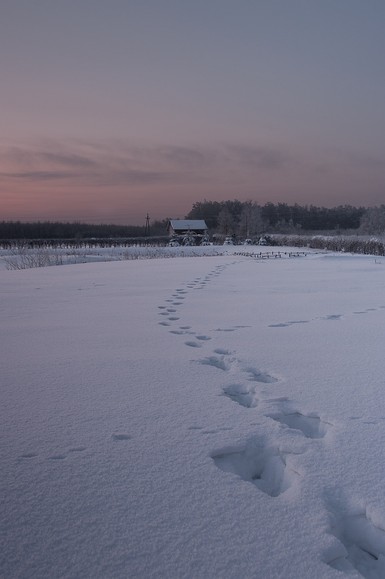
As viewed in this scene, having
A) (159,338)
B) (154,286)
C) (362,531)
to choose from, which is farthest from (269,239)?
(362,531)

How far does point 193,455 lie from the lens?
2230mm

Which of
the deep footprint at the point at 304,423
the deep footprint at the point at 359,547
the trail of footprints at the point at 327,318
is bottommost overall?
the deep footprint at the point at 359,547

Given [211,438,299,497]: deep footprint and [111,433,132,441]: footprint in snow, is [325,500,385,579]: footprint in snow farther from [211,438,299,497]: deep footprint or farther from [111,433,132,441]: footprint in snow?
[111,433,132,441]: footprint in snow

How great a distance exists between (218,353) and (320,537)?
2.68 metres

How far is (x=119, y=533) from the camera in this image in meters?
1.65

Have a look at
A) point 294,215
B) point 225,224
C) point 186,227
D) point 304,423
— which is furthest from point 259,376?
point 294,215

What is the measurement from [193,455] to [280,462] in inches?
16.5

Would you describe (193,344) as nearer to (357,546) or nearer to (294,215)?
(357,546)

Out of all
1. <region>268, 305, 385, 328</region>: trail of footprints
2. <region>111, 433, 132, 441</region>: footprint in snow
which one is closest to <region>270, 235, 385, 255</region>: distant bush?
<region>268, 305, 385, 328</region>: trail of footprints

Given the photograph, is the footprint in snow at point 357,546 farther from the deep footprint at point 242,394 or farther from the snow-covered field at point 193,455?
the deep footprint at point 242,394

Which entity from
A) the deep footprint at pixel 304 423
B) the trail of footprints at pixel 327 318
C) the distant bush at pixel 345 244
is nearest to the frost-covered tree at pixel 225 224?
the distant bush at pixel 345 244

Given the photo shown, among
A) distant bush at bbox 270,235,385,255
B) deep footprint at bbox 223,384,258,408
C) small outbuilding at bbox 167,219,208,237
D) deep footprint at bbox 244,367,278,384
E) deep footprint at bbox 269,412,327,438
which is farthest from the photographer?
small outbuilding at bbox 167,219,208,237

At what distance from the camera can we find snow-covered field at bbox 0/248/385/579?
1.57 m

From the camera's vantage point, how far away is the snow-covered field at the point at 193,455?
1.57 m
